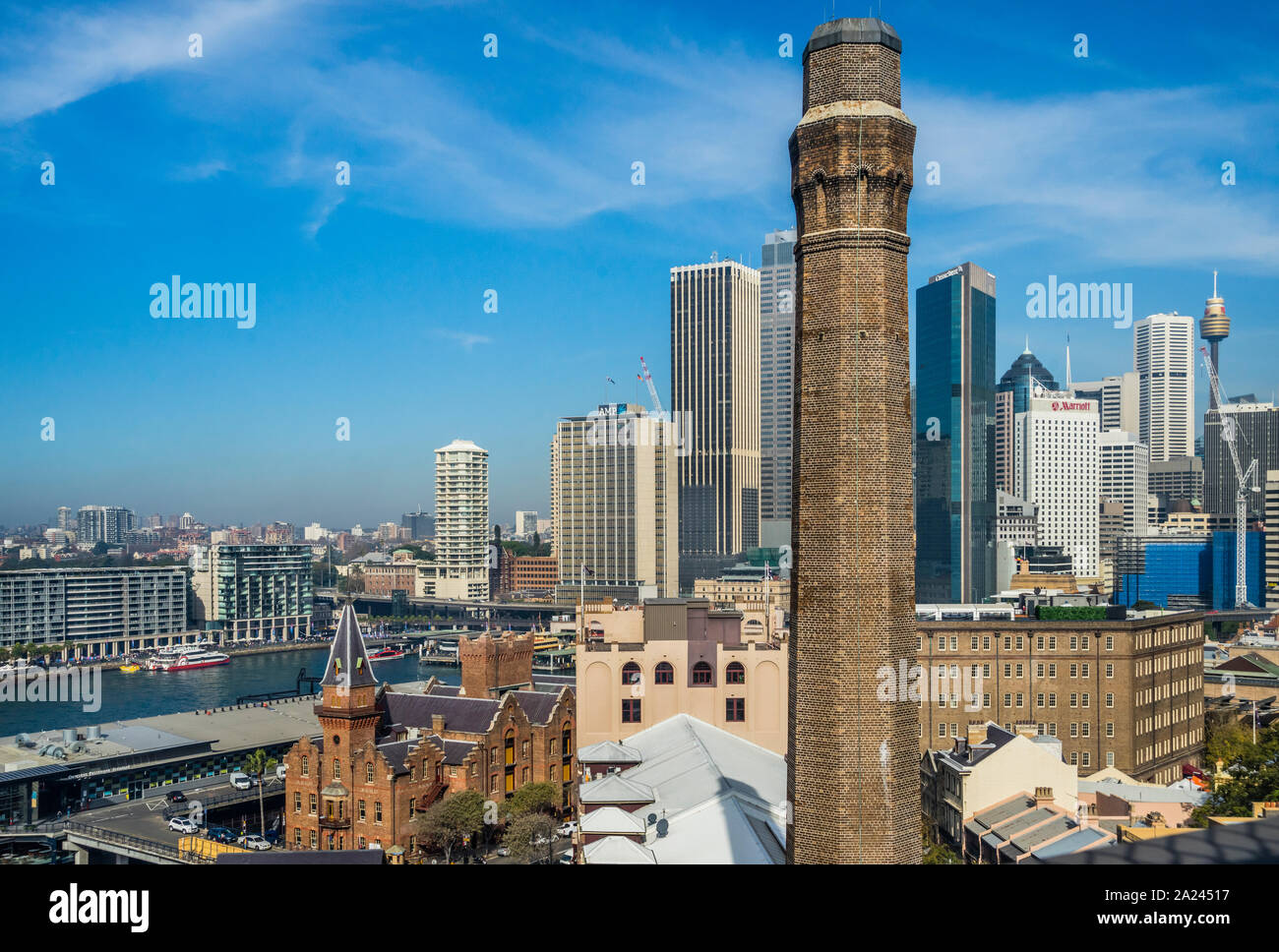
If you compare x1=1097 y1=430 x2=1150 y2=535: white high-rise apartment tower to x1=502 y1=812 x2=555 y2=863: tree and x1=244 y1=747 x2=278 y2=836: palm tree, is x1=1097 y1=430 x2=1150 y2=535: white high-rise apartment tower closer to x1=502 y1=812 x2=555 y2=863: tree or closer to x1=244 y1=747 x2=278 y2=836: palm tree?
x1=244 y1=747 x2=278 y2=836: palm tree

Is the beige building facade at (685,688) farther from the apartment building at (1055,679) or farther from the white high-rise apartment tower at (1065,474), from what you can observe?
the white high-rise apartment tower at (1065,474)

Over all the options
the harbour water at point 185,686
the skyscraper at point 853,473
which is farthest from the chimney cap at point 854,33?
the harbour water at point 185,686

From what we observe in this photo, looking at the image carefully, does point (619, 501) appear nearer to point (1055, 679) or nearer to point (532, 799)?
point (1055, 679)

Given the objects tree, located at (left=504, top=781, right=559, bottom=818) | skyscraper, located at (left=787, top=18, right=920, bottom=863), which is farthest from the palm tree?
skyscraper, located at (left=787, top=18, right=920, bottom=863)
